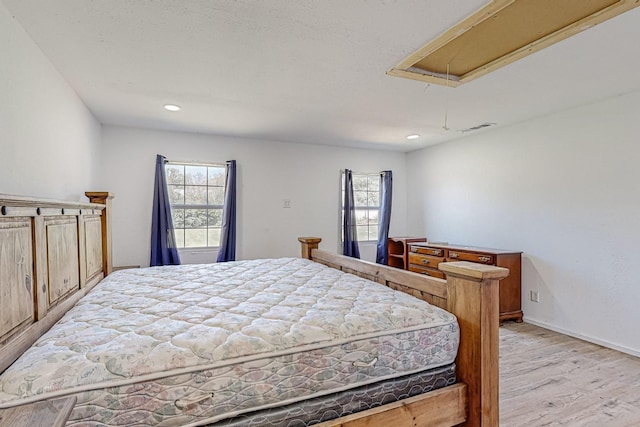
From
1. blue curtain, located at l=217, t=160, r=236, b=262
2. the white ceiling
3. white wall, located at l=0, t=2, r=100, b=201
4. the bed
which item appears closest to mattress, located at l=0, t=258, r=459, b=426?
the bed

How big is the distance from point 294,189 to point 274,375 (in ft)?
12.2

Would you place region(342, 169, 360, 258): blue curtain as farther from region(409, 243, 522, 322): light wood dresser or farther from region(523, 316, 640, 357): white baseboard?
region(523, 316, 640, 357): white baseboard

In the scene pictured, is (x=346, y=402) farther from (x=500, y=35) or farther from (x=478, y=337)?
(x=500, y=35)

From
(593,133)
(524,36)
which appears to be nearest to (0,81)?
(524,36)

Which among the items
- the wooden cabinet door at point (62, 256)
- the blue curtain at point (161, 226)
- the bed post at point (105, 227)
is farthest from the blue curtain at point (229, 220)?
the wooden cabinet door at point (62, 256)

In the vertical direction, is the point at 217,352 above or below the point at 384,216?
below

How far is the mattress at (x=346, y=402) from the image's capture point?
43.8 inches

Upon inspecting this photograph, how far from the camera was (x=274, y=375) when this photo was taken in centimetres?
115

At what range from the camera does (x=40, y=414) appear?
816 millimetres

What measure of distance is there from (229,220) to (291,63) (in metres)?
2.45

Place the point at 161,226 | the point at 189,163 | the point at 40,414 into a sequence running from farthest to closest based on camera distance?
the point at 189,163
the point at 161,226
the point at 40,414

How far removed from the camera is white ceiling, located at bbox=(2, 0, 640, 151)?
1.66m

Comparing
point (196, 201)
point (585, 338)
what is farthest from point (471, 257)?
point (196, 201)

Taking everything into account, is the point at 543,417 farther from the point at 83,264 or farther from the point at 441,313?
the point at 83,264
